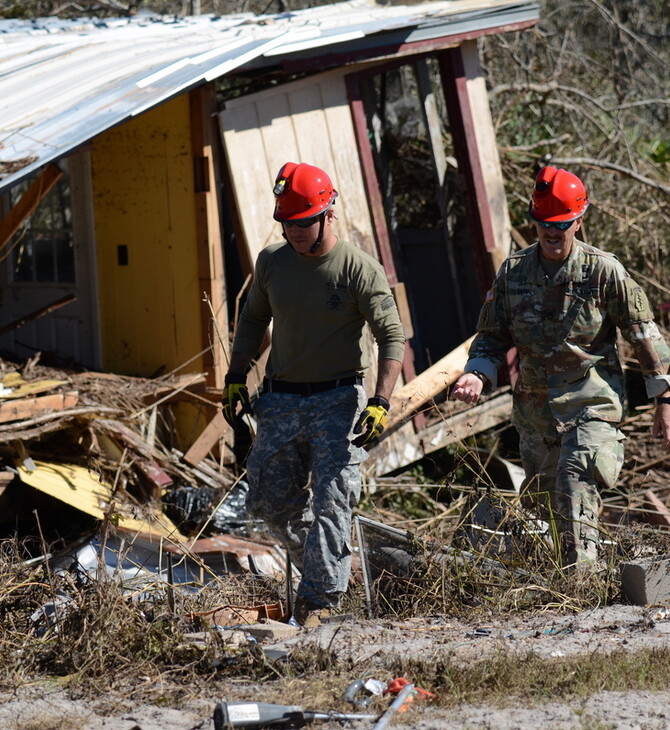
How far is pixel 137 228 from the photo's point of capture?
8.17m

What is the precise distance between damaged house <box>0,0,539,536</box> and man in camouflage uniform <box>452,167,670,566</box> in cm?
191

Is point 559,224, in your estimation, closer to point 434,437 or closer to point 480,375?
point 480,375

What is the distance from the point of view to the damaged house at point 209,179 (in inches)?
294

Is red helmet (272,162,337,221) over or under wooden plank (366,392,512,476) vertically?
over

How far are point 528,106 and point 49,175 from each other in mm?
6868

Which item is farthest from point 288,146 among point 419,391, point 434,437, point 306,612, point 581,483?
point 306,612

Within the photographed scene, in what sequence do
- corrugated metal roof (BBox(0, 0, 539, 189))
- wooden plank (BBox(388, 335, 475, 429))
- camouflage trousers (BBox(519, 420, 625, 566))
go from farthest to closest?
wooden plank (BBox(388, 335, 475, 429))
corrugated metal roof (BBox(0, 0, 539, 189))
camouflage trousers (BBox(519, 420, 625, 566))

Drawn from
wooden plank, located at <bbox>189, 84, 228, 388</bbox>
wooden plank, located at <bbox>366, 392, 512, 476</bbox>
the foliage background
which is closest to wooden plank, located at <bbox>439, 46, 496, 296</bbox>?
the foliage background

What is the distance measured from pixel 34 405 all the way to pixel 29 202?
4.25 ft

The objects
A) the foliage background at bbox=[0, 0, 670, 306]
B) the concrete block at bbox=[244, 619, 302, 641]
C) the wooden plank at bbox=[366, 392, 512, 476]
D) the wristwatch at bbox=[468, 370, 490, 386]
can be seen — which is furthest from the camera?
the foliage background at bbox=[0, 0, 670, 306]

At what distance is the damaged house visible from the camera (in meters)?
7.48

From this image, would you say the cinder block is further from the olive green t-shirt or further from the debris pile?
the debris pile

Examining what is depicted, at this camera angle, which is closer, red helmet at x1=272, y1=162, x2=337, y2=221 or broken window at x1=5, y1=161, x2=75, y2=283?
red helmet at x1=272, y1=162, x2=337, y2=221

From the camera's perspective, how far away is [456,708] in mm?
3586
